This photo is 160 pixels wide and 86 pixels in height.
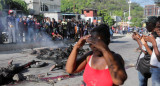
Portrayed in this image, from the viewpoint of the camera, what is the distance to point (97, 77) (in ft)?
5.60

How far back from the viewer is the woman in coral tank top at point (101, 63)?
5.19 ft

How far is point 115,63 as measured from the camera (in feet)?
5.22

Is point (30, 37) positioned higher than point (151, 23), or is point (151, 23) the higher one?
point (151, 23)

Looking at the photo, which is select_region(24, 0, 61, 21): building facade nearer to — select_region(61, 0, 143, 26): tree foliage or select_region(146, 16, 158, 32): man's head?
select_region(61, 0, 143, 26): tree foliage

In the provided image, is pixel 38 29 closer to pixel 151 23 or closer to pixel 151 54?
pixel 151 23

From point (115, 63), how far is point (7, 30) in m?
11.3

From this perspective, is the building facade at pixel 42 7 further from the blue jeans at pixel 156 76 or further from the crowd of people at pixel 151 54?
the blue jeans at pixel 156 76

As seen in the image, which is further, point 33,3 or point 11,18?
point 33,3

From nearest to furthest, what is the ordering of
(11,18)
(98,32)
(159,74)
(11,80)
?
(98,32) < (159,74) < (11,80) < (11,18)

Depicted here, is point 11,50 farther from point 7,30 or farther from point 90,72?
point 90,72

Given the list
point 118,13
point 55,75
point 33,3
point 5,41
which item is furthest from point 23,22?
point 118,13

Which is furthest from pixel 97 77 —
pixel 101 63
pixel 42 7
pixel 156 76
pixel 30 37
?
pixel 42 7

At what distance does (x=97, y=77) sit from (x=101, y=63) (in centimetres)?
15

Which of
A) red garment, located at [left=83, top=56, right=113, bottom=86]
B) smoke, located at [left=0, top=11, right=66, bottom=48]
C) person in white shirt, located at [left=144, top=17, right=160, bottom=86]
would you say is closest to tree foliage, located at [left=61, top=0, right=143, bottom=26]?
smoke, located at [left=0, top=11, right=66, bottom=48]
